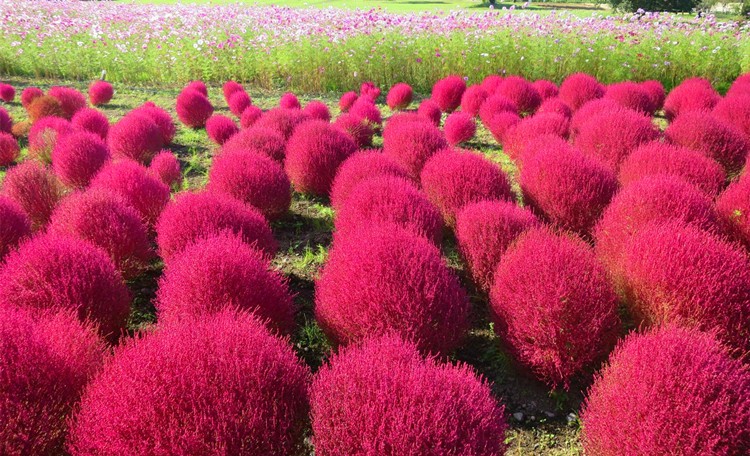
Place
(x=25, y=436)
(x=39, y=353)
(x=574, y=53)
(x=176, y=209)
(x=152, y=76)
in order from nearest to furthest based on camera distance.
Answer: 1. (x=25, y=436)
2. (x=39, y=353)
3. (x=176, y=209)
4. (x=574, y=53)
5. (x=152, y=76)

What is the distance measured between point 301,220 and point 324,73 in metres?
6.85

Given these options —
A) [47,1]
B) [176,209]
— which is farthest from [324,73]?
[47,1]

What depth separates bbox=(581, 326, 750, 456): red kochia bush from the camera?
1778mm

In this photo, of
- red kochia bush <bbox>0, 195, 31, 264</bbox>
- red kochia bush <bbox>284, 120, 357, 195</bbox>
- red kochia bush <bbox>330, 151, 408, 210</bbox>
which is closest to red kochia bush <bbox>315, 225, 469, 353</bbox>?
red kochia bush <bbox>330, 151, 408, 210</bbox>

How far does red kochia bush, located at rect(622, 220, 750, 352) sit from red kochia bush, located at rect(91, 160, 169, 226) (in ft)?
11.0

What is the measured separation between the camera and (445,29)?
36.0 feet

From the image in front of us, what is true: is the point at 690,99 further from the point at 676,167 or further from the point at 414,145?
the point at 414,145

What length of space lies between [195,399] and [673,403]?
5.43 feet

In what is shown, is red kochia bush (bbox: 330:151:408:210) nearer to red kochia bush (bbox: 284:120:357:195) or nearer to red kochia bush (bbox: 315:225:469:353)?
red kochia bush (bbox: 284:120:357:195)

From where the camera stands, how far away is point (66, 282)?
8.27ft

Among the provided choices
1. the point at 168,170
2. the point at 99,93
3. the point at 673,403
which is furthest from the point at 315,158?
the point at 99,93

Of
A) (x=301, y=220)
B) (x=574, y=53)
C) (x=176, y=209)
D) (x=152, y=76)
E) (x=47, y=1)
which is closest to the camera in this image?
(x=176, y=209)

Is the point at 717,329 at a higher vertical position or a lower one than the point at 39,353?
lower

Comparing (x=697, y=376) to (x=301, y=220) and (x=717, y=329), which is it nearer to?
(x=717, y=329)
